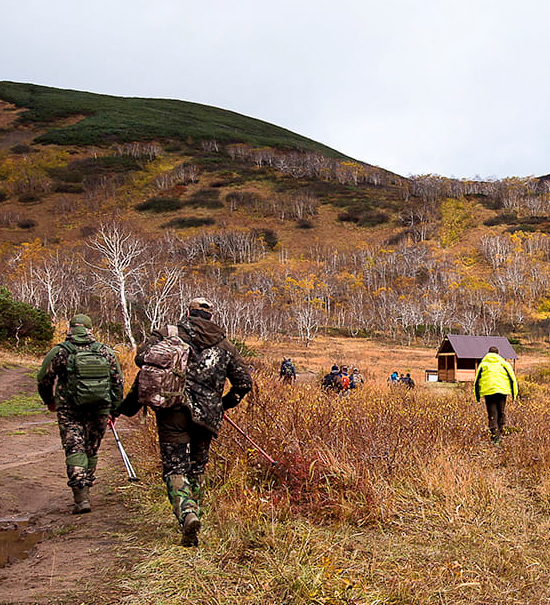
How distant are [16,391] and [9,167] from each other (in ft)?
281

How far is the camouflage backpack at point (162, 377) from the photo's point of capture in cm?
338

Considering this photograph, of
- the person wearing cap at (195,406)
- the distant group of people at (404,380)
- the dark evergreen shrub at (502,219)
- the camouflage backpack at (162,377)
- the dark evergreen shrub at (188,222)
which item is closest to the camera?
the camouflage backpack at (162,377)

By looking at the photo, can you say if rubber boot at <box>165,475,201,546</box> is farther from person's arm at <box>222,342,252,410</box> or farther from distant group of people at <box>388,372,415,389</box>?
distant group of people at <box>388,372,415,389</box>

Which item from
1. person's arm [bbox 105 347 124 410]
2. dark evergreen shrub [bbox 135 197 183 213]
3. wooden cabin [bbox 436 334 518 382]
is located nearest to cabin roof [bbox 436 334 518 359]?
wooden cabin [bbox 436 334 518 382]

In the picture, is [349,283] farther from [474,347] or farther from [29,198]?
[29,198]

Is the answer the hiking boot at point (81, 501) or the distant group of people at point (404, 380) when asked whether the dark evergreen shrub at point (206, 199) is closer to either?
the distant group of people at point (404, 380)

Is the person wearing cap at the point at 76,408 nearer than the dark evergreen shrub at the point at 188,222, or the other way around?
the person wearing cap at the point at 76,408

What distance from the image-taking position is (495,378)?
761cm

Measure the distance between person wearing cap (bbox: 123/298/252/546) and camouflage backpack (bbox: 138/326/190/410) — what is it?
82 mm

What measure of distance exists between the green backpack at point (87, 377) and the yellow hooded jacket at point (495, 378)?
5302 mm

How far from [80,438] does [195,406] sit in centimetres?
168

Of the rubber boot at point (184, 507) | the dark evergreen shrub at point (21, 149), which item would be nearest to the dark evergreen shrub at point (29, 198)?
the dark evergreen shrub at point (21, 149)

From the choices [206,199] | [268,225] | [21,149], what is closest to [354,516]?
[268,225]

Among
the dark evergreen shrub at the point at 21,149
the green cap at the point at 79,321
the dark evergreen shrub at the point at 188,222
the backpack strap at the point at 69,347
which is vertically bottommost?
the backpack strap at the point at 69,347
